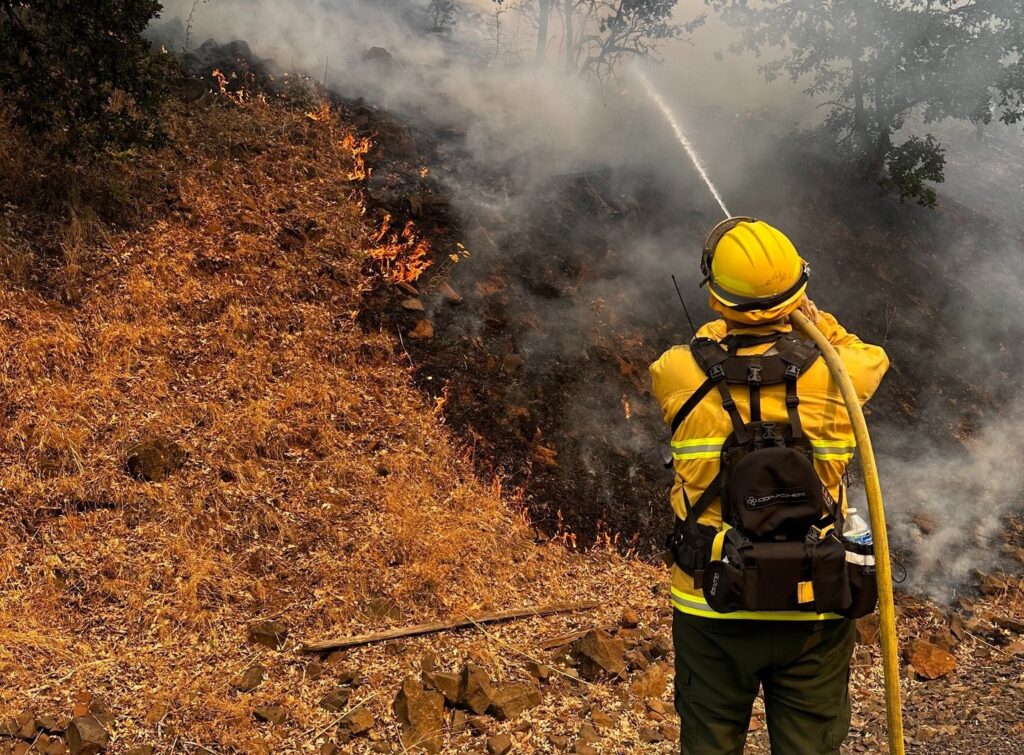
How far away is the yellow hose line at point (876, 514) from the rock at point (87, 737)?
3.56 metres

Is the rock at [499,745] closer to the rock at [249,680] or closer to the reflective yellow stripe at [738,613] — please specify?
the rock at [249,680]

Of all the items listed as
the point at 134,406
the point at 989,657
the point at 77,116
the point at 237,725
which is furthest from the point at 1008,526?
the point at 77,116

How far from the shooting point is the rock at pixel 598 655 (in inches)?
177

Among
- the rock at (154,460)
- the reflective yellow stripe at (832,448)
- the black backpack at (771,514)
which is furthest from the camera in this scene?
the rock at (154,460)

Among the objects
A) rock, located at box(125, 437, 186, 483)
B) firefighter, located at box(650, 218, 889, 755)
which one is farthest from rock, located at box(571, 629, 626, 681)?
rock, located at box(125, 437, 186, 483)

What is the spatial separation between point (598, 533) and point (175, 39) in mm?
10534

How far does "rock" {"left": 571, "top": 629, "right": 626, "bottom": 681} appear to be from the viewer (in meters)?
4.51

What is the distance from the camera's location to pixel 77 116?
6551 mm

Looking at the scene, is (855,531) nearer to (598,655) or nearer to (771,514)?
(771,514)

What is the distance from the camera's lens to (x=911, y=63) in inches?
446

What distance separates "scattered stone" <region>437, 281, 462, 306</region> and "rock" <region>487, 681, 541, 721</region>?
4.10m

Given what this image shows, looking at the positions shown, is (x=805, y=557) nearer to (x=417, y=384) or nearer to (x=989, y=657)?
(x=989, y=657)

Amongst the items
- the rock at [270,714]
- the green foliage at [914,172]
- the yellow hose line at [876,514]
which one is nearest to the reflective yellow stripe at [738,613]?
the yellow hose line at [876,514]

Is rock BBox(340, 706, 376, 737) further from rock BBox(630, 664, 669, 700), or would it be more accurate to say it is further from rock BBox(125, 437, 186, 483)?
rock BBox(125, 437, 186, 483)
